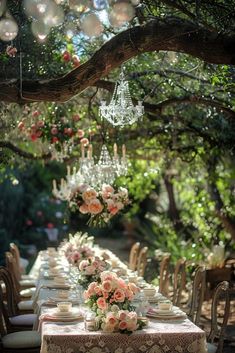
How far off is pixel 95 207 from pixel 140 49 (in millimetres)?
2708

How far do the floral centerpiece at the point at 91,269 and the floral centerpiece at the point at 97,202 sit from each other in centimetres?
80

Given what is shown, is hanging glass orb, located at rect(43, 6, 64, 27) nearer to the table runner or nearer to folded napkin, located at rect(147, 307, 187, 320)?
the table runner

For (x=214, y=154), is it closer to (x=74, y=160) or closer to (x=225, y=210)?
(x=225, y=210)

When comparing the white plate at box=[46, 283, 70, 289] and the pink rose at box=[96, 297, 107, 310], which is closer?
the pink rose at box=[96, 297, 107, 310]

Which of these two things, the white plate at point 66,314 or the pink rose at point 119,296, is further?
the white plate at point 66,314

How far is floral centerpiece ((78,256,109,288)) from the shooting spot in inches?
260

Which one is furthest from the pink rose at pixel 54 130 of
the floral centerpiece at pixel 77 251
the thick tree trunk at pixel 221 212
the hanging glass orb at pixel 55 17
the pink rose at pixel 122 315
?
the pink rose at pixel 122 315

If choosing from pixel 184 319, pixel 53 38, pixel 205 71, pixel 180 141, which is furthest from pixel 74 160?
pixel 184 319

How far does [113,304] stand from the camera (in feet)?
16.3

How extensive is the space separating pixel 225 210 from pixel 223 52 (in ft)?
22.8

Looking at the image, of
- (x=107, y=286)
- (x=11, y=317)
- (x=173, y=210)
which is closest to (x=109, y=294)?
(x=107, y=286)

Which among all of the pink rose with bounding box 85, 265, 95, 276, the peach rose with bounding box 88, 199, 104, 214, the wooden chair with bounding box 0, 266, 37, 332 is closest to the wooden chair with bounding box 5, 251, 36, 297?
the wooden chair with bounding box 0, 266, 37, 332

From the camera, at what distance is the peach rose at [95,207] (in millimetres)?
7352

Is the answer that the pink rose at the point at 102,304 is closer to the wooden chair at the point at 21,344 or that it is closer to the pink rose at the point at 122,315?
the pink rose at the point at 122,315
